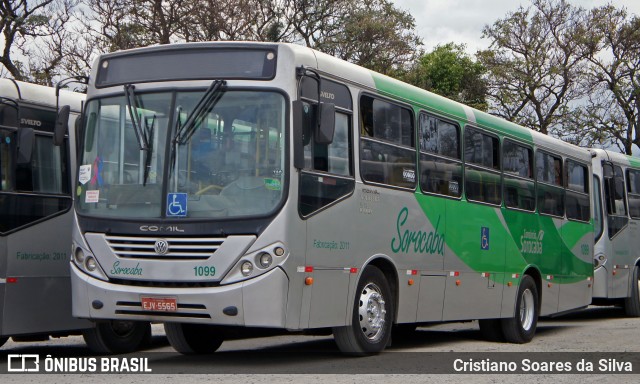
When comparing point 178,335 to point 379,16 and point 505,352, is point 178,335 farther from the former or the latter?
point 379,16

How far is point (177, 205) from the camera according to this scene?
9734 mm

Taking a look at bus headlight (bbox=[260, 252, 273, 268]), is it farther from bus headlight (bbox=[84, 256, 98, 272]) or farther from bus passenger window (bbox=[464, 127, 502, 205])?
bus passenger window (bbox=[464, 127, 502, 205])

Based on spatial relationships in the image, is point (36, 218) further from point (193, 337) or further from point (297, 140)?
point (297, 140)

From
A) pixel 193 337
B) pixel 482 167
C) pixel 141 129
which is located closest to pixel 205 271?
pixel 141 129

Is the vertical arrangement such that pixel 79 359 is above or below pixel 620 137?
below

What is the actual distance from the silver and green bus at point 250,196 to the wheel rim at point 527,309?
3154 mm

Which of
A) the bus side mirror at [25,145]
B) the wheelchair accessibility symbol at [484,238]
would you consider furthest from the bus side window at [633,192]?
the bus side mirror at [25,145]

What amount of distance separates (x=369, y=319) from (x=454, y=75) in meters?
31.7

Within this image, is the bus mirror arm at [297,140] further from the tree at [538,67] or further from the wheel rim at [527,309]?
the tree at [538,67]

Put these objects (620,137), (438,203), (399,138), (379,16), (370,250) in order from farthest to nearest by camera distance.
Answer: (620,137) → (379,16) → (438,203) → (399,138) → (370,250)

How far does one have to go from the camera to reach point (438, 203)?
12766 millimetres

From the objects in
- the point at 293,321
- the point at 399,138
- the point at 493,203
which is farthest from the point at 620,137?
the point at 293,321

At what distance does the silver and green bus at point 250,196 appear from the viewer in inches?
377

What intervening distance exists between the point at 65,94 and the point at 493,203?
6.14m
